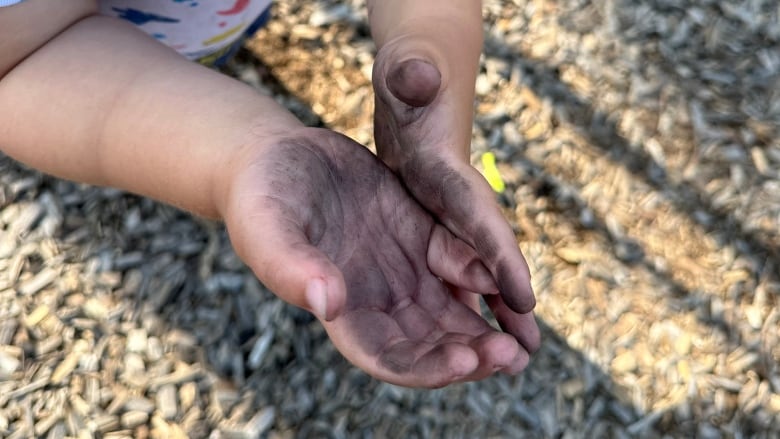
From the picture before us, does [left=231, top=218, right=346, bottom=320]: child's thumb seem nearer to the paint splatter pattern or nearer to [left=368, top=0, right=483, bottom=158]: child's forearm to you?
[left=368, top=0, right=483, bottom=158]: child's forearm

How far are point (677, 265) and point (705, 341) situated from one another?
157 mm

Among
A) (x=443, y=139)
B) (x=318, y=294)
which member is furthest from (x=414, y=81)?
(x=318, y=294)

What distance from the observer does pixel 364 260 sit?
91 centimetres

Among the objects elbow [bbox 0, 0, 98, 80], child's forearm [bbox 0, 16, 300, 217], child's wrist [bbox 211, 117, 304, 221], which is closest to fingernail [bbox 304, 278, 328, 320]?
child's wrist [bbox 211, 117, 304, 221]

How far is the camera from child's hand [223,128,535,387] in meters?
0.75

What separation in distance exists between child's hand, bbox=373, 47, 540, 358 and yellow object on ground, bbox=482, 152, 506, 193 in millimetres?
557

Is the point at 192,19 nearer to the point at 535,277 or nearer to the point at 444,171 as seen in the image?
the point at 444,171

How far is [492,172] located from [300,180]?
0.83 m

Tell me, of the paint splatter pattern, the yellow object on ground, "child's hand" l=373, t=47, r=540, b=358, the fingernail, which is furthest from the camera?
the yellow object on ground

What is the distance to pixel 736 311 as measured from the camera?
1.48 m

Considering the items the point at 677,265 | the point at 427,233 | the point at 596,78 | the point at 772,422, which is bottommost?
the point at 772,422

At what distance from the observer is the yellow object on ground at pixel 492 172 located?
160 cm

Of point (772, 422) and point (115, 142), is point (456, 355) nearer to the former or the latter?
point (115, 142)

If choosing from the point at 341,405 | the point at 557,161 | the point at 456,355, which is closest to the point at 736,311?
the point at 557,161
